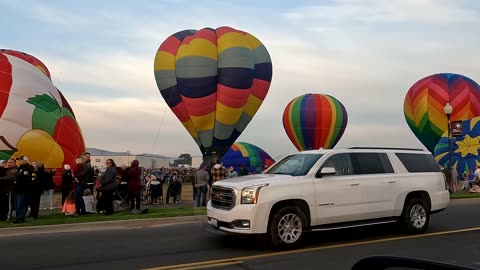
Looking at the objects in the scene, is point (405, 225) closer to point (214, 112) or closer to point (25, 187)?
point (25, 187)

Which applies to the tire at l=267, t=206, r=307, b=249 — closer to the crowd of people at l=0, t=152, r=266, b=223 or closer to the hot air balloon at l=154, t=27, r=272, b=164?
the crowd of people at l=0, t=152, r=266, b=223

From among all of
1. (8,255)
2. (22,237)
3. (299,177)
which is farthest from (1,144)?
(299,177)

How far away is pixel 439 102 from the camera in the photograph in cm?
4644

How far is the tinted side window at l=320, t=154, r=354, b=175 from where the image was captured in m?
10.3

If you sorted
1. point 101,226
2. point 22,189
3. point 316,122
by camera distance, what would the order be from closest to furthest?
point 101,226, point 22,189, point 316,122

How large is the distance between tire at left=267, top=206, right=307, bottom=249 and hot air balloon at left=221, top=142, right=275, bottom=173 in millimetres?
43711

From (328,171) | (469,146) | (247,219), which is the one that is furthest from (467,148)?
(247,219)

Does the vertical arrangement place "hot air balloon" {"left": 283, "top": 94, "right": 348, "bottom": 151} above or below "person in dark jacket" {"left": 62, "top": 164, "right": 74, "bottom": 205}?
above

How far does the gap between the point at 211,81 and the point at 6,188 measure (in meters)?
21.1

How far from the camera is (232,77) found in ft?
112

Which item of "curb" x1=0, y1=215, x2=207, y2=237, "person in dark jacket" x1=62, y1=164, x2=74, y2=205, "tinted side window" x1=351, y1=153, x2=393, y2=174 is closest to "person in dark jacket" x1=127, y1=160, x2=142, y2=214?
"person in dark jacket" x1=62, y1=164, x2=74, y2=205

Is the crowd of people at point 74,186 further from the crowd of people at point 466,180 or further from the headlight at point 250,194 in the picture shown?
the crowd of people at point 466,180

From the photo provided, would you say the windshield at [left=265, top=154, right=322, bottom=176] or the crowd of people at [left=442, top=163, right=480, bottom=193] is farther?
the crowd of people at [left=442, top=163, right=480, bottom=193]

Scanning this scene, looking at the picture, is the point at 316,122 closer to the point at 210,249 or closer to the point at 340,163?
the point at 340,163
